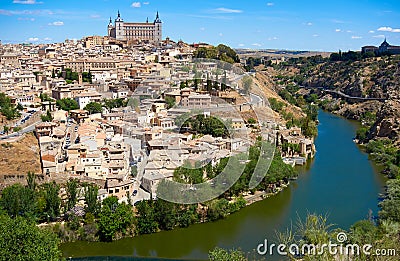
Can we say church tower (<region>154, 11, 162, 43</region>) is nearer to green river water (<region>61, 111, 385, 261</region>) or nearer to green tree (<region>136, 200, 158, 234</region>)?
green river water (<region>61, 111, 385, 261</region>)

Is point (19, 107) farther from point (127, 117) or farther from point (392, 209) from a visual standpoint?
point (392, 209)

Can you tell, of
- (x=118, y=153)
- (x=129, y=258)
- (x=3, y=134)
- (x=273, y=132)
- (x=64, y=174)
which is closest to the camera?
(x=129, y=258)

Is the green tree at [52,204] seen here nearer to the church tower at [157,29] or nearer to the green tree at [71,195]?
the green tree at [71,195]

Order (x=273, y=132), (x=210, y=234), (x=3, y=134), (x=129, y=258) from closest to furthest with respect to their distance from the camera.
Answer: (x=129, y=258) < (x=210, y=234) < (x=3, y=134) < (x=273, y=132)

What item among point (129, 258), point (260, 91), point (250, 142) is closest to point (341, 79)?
point (260, 91)

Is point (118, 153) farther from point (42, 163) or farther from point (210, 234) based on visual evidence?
→ point (210, 234)

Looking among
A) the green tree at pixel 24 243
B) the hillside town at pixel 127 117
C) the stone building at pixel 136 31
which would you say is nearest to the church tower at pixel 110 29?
the stone building at pixel 136 31

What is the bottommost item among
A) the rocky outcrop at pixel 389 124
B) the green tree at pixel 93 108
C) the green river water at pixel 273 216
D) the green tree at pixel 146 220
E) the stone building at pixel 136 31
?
the green river water at pixel 273 216

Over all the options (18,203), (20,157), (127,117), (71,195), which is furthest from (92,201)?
(127,117)
